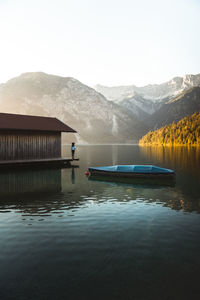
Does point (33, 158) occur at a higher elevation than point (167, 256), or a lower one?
higher

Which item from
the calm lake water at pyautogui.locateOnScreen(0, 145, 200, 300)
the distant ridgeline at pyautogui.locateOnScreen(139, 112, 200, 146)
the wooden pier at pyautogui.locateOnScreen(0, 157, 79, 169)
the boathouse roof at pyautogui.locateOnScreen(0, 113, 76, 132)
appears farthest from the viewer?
the distant ridgeline at pyautogui.locateOnScreen(139, 112, 200, 146)

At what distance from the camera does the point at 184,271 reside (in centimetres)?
730

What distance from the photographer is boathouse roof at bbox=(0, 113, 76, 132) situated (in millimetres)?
33969

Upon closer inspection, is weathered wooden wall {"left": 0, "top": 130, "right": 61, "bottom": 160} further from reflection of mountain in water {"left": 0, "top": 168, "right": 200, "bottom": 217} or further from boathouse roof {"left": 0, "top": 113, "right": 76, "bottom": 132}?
reflection of mountain in water {"left": 0, "top": 168, "right": 200, "bottom": 217}

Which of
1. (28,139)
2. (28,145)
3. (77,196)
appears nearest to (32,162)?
(28,145)

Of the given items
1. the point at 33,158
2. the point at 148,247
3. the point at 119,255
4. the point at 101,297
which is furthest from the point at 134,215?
the point at 33,158

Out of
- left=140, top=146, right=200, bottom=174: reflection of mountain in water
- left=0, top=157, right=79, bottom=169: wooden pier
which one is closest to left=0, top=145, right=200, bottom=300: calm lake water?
left=0, top=157, right=79, bottom=169: wooden pier

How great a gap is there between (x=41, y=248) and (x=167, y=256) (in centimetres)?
471

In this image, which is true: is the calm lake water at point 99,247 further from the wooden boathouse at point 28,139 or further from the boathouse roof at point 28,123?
the boathouse roof at point 28,123

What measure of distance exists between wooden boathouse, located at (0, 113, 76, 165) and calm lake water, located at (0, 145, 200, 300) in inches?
702

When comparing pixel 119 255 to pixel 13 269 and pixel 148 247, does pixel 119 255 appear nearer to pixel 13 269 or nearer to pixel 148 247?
pixel 148 247

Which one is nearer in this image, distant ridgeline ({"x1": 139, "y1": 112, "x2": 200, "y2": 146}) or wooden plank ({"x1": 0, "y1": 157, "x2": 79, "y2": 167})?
wooden plank ({"x1": 0, "y1": 157, "x2": 79, "y2": 167})

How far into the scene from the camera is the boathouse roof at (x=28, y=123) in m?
34.0

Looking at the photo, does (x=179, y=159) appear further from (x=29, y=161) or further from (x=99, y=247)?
(x=99, y=247)
